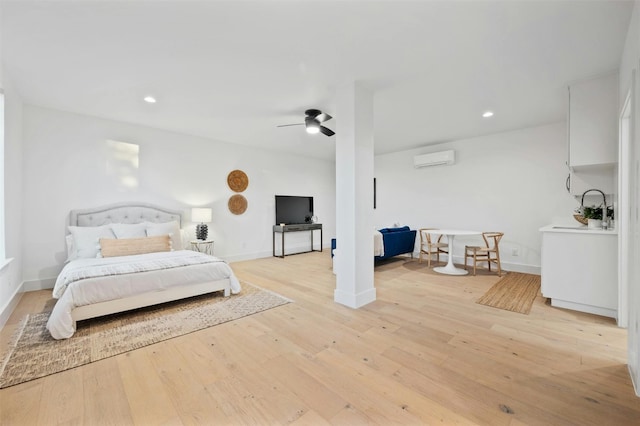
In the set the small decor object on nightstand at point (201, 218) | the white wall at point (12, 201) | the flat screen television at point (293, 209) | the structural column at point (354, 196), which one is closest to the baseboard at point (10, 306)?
the white wall at point (12, 201)

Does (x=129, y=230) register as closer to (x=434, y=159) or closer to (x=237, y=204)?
(x=237, y=204)

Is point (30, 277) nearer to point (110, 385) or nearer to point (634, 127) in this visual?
point (110, 385)

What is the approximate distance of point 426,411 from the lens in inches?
59.2

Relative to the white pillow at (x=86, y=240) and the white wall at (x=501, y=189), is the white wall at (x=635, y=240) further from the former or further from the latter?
the white pillow at (x=86, y=240)

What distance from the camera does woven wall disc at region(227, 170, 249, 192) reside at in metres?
5.73

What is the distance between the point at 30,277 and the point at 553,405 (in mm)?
5761

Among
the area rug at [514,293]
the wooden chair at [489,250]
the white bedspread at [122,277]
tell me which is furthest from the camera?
the wooden chair at [489,250]

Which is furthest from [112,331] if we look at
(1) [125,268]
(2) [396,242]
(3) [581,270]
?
(3) [581,270]

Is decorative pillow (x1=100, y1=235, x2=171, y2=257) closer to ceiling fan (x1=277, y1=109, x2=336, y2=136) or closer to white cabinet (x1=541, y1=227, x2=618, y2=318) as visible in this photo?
ceiling fan (x1=277, y1=109, x2=336, y2=136)

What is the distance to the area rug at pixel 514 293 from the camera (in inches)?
123

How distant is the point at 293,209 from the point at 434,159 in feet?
11.4

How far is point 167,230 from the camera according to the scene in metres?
4.29

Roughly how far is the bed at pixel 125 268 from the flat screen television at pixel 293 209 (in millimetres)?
2428

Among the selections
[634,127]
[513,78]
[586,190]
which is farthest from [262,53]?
[586,190]
